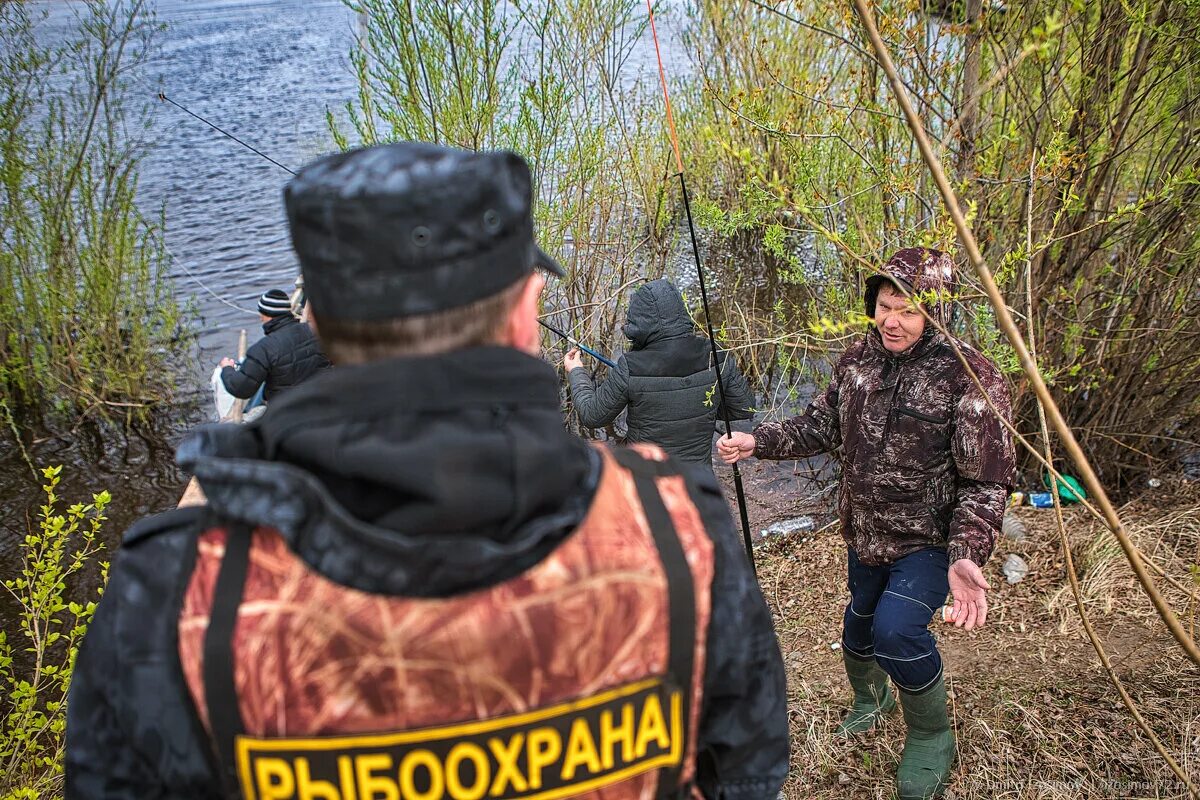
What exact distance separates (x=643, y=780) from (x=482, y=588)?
366 millimetres

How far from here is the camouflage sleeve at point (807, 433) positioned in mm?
3016

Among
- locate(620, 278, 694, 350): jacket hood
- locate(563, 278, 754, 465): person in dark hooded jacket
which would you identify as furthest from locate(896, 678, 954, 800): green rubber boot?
locate(620, 278, 694, 350): jacket hood

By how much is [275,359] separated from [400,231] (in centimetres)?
463

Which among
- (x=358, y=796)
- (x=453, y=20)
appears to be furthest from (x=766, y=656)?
(x=453, y=20)

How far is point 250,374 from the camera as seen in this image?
5.16 m

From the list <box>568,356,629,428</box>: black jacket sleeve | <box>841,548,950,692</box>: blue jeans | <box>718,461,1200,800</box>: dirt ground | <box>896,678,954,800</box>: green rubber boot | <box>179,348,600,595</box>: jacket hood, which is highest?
<box>179,348,600,595</box>: jacket hood

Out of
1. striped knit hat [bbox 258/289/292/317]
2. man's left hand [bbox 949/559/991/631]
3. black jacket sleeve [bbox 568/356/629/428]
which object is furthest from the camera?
striped knit hat [bbox 258/289/292/317]

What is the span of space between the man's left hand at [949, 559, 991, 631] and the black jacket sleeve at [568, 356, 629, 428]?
6.78ft

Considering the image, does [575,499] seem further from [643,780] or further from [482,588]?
[643,780]

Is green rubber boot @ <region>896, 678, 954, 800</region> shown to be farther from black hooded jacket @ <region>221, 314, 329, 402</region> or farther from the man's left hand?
black hooded jacket @ <region>221, 314, 329, 402</region>

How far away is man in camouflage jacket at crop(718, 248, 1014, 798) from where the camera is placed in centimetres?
248

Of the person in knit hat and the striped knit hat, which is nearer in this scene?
the person in knit hat

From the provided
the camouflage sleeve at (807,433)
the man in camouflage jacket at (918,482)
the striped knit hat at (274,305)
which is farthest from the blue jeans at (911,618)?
the striped knit hat at (274,305)

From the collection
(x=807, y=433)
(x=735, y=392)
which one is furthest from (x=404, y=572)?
(x=735, y=392)
